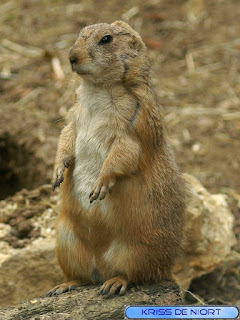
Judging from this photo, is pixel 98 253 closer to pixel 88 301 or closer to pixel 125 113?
pixel 88 301

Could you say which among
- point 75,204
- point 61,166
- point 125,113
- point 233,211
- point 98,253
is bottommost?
point 233,211

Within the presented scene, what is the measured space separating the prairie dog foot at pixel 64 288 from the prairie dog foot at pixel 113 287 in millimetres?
446

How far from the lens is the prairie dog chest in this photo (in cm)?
466

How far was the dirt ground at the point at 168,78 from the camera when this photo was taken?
Result: 7.71m

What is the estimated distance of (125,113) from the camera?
4637 millimetres

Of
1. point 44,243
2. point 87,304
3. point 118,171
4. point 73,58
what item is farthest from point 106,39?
point 44,243

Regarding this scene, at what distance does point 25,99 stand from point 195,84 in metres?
2.76

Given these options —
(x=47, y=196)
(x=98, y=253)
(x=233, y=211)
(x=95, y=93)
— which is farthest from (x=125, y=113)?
(x=233, y=211)

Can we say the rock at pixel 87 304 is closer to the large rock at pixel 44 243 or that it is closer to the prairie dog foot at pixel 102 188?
the prairie dog foot at pixel 102 188

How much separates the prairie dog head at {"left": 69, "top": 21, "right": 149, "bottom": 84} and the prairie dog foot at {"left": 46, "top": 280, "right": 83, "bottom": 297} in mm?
1688

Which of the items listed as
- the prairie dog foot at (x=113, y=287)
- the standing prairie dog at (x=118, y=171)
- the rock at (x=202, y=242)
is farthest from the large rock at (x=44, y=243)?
the prairie dog foot at (x=113, y=287)

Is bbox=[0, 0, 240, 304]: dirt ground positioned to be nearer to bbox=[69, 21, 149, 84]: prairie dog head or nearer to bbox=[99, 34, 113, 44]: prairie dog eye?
bbox=[69, 21, 149, 84]: prairie dog head

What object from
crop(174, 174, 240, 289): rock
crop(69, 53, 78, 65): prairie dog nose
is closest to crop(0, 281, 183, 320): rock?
crop(174, 174, 240, 289): rock

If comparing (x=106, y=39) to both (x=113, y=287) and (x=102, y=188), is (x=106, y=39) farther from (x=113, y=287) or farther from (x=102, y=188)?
(x=113, y=287)
